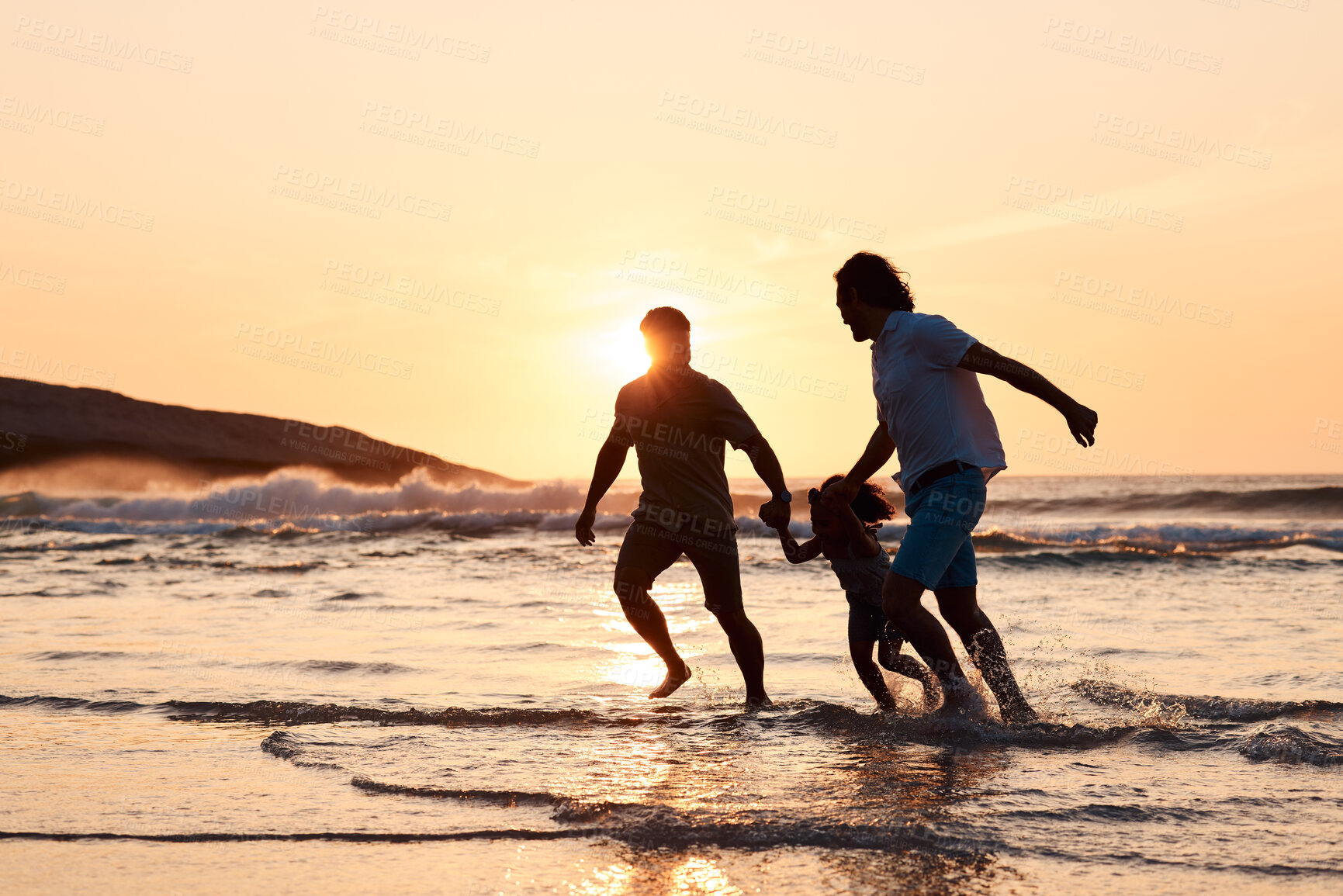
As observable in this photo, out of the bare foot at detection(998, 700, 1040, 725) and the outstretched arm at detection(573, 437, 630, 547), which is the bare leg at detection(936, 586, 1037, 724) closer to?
the bare foot at detection(998, 700, 1040, 725)

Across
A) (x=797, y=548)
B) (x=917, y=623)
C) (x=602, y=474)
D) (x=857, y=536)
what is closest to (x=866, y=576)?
(x=857, y=536)

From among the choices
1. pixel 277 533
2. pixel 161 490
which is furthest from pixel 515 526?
pixel 161 490

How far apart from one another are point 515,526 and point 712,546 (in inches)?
720

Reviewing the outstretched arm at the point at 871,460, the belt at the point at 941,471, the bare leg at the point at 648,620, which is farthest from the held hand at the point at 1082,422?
the bare leg at the point at 648,620

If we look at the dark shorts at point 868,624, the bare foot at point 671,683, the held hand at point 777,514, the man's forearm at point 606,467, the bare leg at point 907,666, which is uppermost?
the man's forearm at point 606,467

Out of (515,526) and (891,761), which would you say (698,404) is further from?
(515,526)

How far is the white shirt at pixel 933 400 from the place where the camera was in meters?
3.97

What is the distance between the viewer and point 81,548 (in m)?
16.3

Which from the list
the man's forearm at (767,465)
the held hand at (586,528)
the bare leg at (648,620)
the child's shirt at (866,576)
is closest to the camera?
the child's shirt at (866,576)

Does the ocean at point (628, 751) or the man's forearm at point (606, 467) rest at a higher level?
the man's forearm at point (606, 467)

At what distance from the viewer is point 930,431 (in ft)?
13.2

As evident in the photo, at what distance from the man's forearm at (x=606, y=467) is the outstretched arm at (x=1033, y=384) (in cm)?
210

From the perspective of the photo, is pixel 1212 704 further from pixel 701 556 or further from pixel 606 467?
pixel 606 467

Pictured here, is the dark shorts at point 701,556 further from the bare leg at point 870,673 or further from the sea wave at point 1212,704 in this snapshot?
the sea wave at point 1212,704
